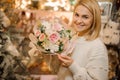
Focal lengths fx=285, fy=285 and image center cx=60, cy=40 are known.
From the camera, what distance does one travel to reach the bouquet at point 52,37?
1.89 meters

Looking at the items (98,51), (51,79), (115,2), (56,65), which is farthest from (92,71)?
(115,2)

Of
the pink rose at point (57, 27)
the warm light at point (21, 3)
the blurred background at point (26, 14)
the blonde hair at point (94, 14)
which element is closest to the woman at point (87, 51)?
the blonde hair at point (94, 14)

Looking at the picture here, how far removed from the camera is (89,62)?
6.07ft

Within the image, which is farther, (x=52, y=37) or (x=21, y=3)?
(x=21, y=3)

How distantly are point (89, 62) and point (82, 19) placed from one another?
0.96 ft

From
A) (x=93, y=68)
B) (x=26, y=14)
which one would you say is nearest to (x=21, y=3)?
(x=26, y=14)

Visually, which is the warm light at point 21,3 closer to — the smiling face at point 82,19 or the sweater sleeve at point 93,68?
the smiling face at point 82,19

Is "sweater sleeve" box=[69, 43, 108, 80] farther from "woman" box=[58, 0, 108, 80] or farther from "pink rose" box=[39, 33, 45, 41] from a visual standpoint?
"pink rose" box=[39, 33, 45, 41]

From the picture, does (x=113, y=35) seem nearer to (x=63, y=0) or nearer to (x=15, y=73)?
(x=63, y=0)

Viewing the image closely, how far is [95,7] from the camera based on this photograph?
1870 mm

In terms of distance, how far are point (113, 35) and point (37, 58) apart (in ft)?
2.74

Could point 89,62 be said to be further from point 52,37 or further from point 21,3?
point 21,3

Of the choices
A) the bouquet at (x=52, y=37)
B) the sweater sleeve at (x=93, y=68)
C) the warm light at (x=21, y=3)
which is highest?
the warm light at (x=21, y=3)

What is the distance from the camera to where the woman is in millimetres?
1826
